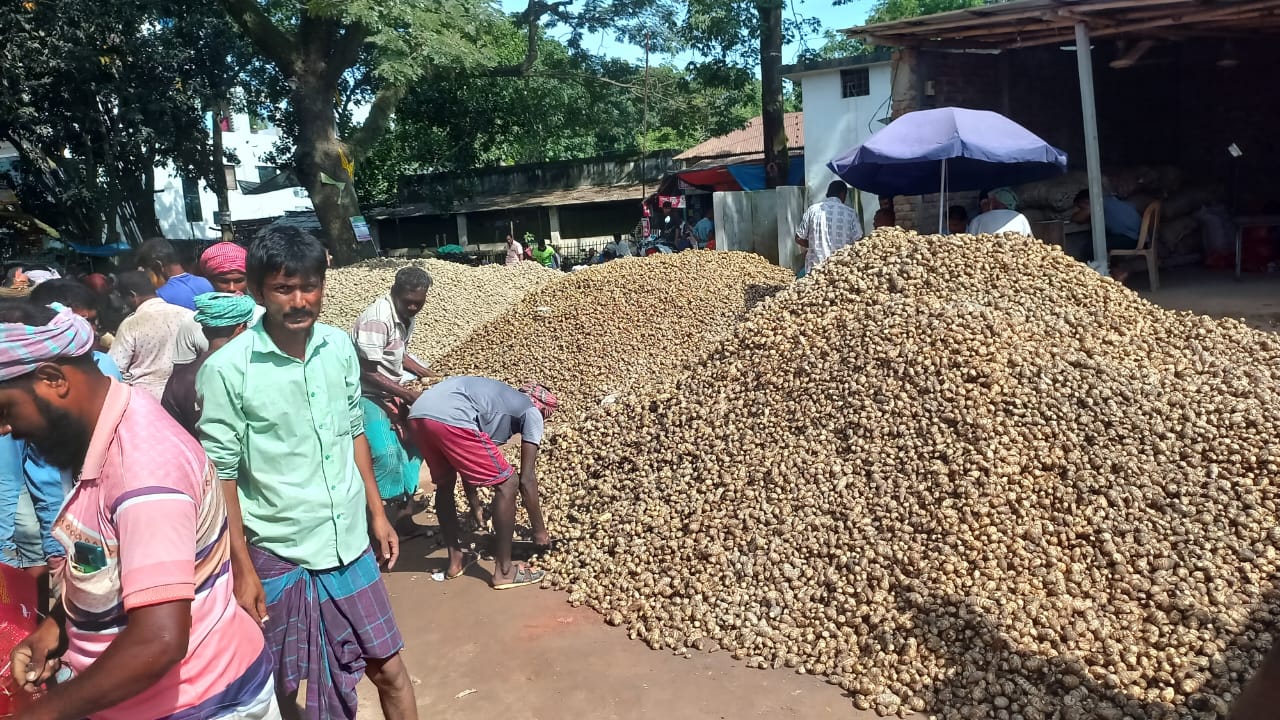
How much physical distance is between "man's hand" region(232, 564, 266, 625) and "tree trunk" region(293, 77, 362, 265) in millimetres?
13398

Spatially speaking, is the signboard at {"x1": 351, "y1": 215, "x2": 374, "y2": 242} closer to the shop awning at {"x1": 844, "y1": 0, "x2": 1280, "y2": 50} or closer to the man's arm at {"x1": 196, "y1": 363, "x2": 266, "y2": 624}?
the shop awning at {"x1": 844, "y1": 0, "x2": 1280, "y2": 50}

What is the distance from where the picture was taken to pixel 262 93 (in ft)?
64.2

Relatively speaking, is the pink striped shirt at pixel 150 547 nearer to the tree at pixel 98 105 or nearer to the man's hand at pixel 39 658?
the man's hand at pixel 39 658

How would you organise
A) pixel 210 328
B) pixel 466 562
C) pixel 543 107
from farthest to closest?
pixel 543 107 → pixel 466 562 → pixel 210 328

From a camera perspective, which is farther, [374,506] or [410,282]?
[410,282]

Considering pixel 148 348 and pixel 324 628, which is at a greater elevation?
pixel 148 348

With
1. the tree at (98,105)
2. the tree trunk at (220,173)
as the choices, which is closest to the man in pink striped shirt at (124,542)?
the tree at (98,105)

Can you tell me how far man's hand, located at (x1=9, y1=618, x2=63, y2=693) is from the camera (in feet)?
6.36

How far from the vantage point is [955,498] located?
12.7 feet

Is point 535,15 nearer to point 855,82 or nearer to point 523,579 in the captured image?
point 855,82

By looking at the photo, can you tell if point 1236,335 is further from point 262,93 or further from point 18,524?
point 262,93

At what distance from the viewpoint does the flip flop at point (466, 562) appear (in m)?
4.55

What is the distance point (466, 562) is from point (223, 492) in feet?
8.90

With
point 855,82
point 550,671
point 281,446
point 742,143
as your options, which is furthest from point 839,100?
point 281,446
